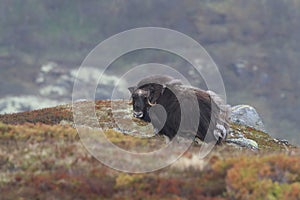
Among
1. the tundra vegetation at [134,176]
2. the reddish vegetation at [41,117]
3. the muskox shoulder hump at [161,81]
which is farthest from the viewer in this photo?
the reddish vegetation at [41,117]

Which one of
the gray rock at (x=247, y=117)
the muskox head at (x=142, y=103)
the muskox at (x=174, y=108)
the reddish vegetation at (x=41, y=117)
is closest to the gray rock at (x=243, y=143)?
the gray rock at (x=247, y=117)

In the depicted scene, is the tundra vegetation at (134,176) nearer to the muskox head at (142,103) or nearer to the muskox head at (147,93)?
the muskox head at (147,93)

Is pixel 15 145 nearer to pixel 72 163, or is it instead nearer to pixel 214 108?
pixel 72 163

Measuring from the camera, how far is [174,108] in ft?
77.3

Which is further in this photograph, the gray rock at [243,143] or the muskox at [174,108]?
the gray rock at [243,143]

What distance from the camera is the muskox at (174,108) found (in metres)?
23.7

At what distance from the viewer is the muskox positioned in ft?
77.6

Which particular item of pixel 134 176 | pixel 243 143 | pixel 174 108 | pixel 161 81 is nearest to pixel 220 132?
pixel 174 108

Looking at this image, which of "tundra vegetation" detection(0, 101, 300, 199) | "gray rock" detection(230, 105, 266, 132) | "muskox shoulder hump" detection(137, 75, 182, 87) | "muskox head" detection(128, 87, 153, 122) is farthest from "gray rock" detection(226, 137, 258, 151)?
"tundra vegetation" detection(0, 101, 300, 199)

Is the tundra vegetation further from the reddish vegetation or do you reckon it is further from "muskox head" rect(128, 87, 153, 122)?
the reddish vegetation

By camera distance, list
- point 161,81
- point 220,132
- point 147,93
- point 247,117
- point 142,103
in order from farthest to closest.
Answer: point 247,117 → point 220,132 → point 142,103 → point 147,93 → point 161,81

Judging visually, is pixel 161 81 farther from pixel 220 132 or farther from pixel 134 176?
pixel 134 176

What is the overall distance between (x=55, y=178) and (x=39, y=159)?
61.5 inches

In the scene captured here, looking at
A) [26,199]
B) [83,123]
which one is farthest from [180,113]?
[83,123]
